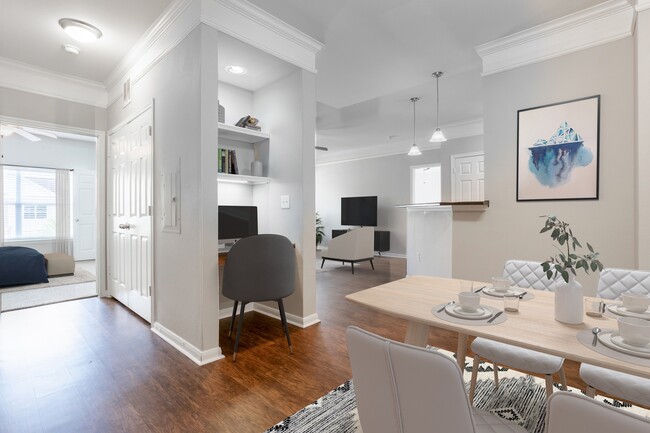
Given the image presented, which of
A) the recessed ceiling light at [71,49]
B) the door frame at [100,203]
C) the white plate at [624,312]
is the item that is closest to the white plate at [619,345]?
the white plate at [624,312]

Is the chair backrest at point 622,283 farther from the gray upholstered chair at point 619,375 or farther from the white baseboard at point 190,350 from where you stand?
the white baseboard at point 190,350

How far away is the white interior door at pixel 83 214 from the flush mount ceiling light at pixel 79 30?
5206mm

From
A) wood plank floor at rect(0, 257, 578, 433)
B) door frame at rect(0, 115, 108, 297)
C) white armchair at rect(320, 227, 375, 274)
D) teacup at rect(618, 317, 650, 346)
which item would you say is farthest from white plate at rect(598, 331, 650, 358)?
white armchair at rect(320, 227, 375, 274)

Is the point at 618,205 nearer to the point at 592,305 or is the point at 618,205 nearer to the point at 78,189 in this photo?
the point at 592,305

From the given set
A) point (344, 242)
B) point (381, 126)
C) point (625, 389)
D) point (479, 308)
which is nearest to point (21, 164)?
point (344, 242)

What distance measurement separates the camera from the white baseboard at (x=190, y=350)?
233 cm

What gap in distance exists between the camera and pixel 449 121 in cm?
630

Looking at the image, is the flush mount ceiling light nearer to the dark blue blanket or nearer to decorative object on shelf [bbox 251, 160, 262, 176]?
decorative object on shelf [bbox 251, 160, 262, 176]

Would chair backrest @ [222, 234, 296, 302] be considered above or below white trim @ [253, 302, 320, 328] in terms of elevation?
above

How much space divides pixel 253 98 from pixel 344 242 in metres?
3.42

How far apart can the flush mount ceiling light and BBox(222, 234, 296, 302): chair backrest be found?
2341 millimetres

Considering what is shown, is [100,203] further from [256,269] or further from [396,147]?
[396,147]

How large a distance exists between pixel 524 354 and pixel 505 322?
540 millimetres

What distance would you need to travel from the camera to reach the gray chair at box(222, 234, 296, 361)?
2.42 meters
